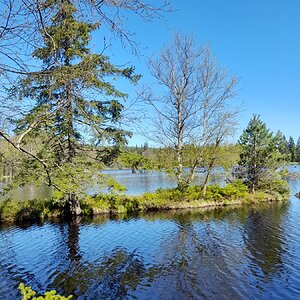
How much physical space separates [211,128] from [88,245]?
15.0 m

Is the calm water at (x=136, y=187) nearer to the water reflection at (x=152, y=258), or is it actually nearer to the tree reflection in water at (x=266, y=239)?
the water reflection at (x=152, y=258)

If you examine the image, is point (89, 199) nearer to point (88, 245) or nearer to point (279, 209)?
point (88, 245)

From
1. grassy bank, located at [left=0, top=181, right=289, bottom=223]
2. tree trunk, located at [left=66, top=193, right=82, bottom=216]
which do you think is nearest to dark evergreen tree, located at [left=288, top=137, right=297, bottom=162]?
grassy bank, located at [left=0, top=181, right=289, bottom=223]

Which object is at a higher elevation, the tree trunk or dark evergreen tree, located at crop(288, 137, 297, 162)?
dark evergreen tree, located at crop(288, 137, 297, 162)

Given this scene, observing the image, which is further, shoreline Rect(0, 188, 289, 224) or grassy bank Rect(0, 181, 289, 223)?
grassy bank Rect(0, 181, 289, 223)

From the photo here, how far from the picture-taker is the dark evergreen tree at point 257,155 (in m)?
27.0

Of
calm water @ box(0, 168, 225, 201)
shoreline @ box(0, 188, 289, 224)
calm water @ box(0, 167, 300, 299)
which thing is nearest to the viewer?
calm water @ box(0, 167, 300, 299)

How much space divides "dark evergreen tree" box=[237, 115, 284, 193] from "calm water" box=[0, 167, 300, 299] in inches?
371

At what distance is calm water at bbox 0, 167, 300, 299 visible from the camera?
827cm

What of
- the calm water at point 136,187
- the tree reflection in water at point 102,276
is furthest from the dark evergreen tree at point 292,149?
the tree reflection in water at point 102,276

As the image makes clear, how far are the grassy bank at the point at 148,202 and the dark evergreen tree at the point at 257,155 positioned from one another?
139 cm

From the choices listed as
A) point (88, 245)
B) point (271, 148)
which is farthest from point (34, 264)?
point (271, 148)

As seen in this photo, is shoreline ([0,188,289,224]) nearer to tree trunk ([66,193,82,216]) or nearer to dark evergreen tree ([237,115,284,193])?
tree trunk ([66,193,82,216])

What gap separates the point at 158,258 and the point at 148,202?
426 inches
